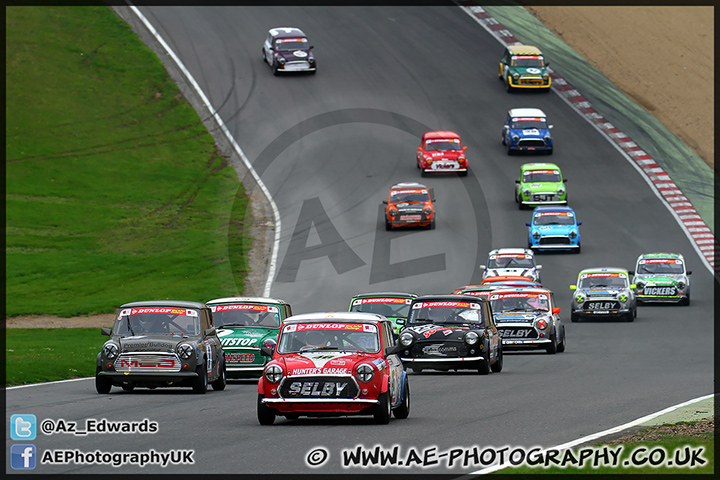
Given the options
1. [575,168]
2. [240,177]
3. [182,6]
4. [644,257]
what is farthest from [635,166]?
[182,6]

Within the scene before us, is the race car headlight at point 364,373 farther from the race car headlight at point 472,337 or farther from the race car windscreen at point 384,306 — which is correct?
the race car windscreen at point 384,306

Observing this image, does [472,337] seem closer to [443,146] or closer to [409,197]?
[409,197]

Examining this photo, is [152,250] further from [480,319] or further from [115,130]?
[480,319]

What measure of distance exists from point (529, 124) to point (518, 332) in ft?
92.5

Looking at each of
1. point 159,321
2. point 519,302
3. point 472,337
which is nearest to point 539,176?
point 519,302

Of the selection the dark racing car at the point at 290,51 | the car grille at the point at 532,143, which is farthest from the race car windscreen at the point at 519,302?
the dark racing car at the point at 290,51

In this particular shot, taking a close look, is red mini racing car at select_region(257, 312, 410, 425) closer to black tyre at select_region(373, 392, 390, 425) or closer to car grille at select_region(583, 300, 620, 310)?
black tyre at select_region(373, 392, 390, 425)

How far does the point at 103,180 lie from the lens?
174 feet

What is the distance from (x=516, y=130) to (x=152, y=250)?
64.4ft

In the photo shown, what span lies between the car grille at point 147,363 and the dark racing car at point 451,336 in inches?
202

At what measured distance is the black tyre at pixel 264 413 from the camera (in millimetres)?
14602

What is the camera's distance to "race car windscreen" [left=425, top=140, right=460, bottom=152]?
52844 millimetres

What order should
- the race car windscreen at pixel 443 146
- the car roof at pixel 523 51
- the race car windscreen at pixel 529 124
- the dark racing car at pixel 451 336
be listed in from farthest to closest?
the car roof at pixel 523 51 → the race car windscreen at pixel 529 124 → the race car windscreen at pixel 443 146 → the dark racing car at pixel 451 336

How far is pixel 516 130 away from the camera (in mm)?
54844
